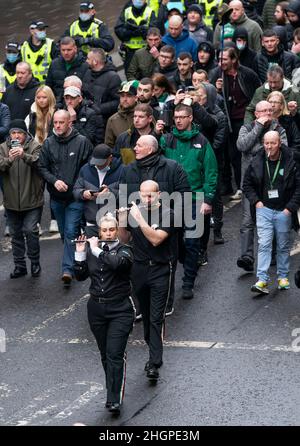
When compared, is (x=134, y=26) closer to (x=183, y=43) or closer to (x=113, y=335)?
(x=183, y=43)

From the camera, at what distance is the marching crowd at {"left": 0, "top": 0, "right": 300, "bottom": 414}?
12.8 metres

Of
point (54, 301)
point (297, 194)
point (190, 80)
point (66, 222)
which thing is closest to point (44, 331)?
point (54, 301)

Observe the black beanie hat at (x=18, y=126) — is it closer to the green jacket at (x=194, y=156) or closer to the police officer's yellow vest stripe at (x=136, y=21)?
the green jacket at (x=194, y=156)

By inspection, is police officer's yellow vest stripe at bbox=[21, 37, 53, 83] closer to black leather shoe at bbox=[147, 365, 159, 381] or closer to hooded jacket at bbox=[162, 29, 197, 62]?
hooded jacket at bbox=[162, 29, 197, 62]

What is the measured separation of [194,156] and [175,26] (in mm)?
5099

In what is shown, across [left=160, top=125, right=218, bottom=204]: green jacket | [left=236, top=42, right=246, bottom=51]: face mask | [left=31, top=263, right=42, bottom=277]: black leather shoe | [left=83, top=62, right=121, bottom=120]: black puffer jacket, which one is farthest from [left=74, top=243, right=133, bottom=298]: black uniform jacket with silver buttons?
[left=236, top=42, right=246, bottom=51]: face mask

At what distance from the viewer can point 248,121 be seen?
16469 mm

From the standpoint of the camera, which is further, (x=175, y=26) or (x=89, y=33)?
(x=89, y=33)

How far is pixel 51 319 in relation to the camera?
14539 mm

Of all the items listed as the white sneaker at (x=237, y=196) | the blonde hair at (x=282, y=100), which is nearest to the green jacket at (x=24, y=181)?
the blonde hair at (x=282, y=100)

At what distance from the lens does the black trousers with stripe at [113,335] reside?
1197 cm

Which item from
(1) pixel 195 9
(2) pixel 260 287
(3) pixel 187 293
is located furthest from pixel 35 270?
(1) pixel 195 9

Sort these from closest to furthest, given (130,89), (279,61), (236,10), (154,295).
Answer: (154,295)
(130,89)
(279,61)
(236,10)
